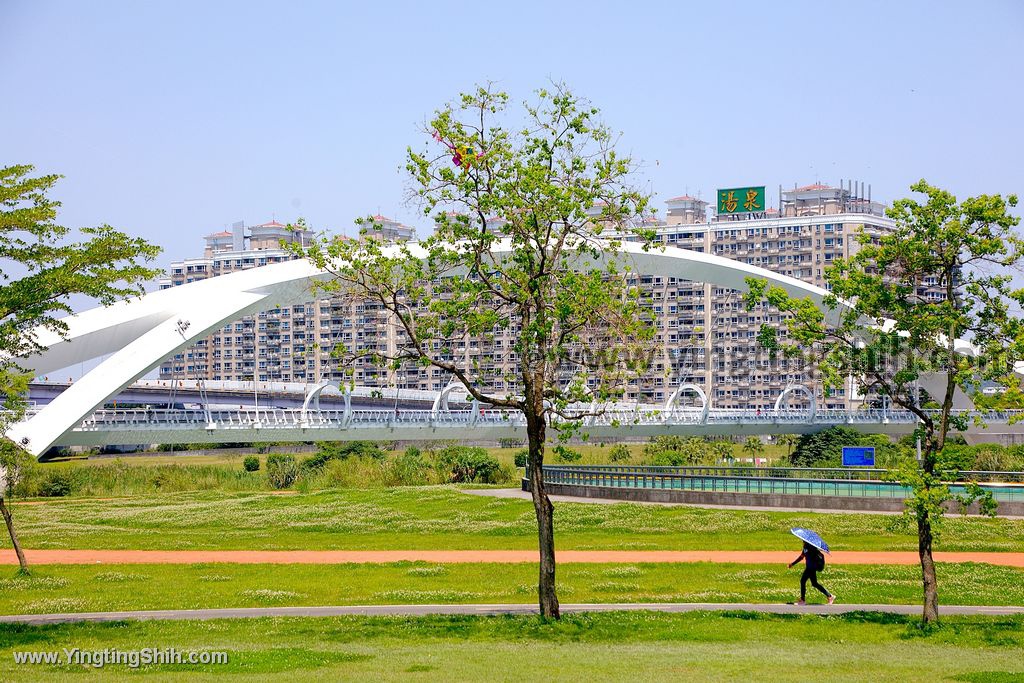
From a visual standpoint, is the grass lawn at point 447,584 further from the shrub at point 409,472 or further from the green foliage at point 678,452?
the green foliage at point 678,452

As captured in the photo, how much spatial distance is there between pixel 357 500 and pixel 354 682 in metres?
33.0

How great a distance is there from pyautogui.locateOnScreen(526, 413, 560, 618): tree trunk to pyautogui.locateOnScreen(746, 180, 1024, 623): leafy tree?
385 centimetres

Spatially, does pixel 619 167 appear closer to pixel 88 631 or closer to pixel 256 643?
pixel 256 643

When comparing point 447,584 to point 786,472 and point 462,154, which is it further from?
point 786,472

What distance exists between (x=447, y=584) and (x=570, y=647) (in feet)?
26.7

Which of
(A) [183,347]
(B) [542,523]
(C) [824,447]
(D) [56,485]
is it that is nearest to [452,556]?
(B) [542,523]

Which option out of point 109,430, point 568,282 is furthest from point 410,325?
point 109,430

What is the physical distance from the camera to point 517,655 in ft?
50.6

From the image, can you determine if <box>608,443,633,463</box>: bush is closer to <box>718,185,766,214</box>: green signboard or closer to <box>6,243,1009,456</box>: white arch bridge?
<box>6,243,1009,456</box>: white arch bridge

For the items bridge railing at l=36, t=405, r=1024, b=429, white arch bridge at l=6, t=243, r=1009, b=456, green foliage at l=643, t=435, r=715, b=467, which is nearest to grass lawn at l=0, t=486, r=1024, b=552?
white arch bridge at l=6, t=243, r=1009, b=456

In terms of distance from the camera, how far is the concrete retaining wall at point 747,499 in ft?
121

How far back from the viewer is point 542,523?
18.6 metres

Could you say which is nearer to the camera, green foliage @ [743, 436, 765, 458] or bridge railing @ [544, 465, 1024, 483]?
bridge railing @ [544, 465, 1024, 483]

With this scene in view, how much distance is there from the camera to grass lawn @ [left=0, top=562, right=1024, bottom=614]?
2125 cm
